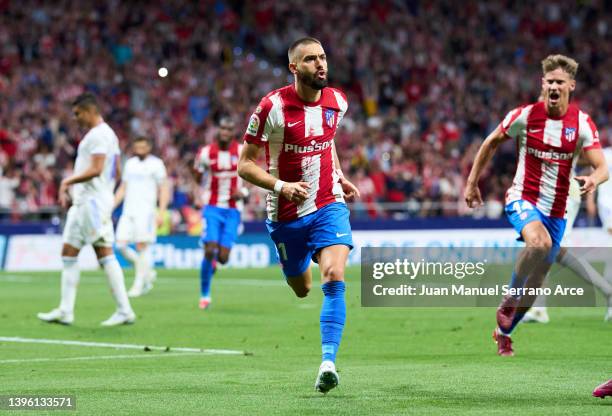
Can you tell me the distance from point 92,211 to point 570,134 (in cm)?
572

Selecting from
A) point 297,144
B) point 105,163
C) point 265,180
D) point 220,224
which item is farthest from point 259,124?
point 220,224

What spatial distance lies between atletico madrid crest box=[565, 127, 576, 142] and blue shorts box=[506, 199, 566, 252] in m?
0.69

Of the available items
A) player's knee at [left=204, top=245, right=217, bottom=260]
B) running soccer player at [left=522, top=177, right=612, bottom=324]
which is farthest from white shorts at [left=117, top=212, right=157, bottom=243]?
running soccer player at [left=522, top=177, right=612, bottom=324]

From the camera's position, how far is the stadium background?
28.2m

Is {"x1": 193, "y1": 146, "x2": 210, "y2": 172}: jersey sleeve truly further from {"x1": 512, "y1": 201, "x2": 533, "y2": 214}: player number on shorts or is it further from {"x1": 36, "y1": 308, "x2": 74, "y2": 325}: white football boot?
{"x1": 512, "y1": 201, "x2": 533, "y2": 214}: player number on shorts

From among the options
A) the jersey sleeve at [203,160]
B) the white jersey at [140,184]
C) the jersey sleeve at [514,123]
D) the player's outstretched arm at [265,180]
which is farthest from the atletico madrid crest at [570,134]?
the white jersey at [140,184]

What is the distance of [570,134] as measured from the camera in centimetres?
1123

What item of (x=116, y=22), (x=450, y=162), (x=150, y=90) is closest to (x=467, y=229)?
(x=450, y=162)

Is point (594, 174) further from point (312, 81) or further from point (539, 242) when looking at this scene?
point (312, 81)

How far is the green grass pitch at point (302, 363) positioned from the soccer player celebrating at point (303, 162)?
1.05m

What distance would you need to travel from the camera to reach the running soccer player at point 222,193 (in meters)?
17.5

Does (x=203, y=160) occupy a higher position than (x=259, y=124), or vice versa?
(x=259, y=124)

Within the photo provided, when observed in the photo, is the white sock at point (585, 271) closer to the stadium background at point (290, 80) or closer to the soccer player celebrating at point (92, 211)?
the soccer player celebrating at point (92, 211)

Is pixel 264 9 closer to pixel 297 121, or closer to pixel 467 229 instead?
pixel 467 229
